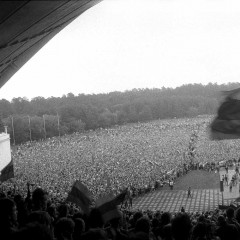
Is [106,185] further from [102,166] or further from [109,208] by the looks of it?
[109,208]

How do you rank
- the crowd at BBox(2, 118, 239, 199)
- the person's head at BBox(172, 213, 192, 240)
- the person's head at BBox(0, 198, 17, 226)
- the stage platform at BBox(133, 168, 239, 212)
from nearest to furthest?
the person's head at BBox(0, 198, 17, 226) < the person's head at BBox(172, 213, 192, 240) < the stage platform at BBox(133, 168, 239, 212) < the crowd at BBox(2, 118, 239, 199)

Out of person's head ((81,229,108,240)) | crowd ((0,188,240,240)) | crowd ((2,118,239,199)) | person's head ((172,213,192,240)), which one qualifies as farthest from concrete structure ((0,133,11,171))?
person's head ((81,229,108,240))

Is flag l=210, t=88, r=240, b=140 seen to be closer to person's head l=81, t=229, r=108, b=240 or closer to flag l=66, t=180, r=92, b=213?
flag l=66, t=180, r=92, b=213

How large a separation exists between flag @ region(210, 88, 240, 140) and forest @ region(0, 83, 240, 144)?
78.4 meters

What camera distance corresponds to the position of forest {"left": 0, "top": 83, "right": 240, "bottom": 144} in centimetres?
9706

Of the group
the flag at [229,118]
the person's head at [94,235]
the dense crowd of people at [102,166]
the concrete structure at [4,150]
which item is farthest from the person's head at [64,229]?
the dense crowd of people at [102,166]

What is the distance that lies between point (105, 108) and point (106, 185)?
306 ft

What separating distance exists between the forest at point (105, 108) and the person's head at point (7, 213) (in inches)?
3156

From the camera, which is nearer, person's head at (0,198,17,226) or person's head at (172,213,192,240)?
person's head at (0,198,17,226)

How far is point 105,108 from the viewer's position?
4766 inches

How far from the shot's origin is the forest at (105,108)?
318ft

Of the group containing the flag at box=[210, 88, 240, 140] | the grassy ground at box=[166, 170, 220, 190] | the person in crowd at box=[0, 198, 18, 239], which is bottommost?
the grassy ground at box=[166, 170, 220, 190]

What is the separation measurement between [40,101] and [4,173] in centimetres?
9877

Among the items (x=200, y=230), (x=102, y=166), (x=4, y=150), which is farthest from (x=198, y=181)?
(x=200, y=230)
